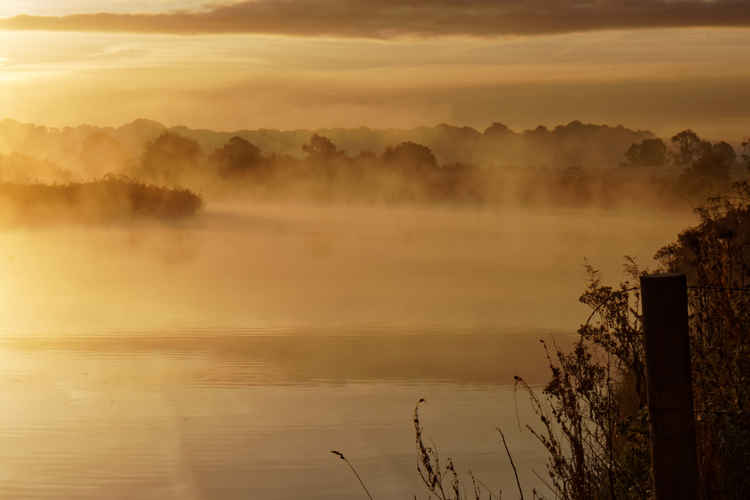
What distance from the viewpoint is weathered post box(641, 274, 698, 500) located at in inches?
166

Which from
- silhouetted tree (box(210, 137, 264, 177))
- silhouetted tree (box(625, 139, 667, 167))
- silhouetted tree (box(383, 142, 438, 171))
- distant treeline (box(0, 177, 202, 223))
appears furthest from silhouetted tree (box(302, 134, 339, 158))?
distant treeline (box(0, 177, 202, 223))

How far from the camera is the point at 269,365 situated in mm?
13062

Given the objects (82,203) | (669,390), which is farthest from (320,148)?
(669,390)

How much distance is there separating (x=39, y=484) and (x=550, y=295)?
12.7m

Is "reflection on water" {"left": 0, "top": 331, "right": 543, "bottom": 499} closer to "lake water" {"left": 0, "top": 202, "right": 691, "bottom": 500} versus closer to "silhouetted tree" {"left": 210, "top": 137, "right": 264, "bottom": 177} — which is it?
"lake water" {"left": 0, "top": 202, "right": 691, "bottom": 500}

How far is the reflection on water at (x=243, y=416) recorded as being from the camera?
8.10 metres

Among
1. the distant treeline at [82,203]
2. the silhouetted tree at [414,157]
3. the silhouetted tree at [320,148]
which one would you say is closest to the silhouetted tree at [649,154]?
the silhouetted tree at [414,157]

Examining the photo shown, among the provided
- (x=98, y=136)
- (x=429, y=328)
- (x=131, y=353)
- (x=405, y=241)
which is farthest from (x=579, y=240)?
(x=98, y=136)

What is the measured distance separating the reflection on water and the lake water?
0.02m

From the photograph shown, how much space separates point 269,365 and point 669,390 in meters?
9.04

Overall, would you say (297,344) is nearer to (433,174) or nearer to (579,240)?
(579,240)

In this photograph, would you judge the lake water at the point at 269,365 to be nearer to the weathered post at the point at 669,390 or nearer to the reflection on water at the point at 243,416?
the reflection on water at the point at 243,416

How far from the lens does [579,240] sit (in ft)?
115

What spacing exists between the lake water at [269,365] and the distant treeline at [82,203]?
1107 centimetres
